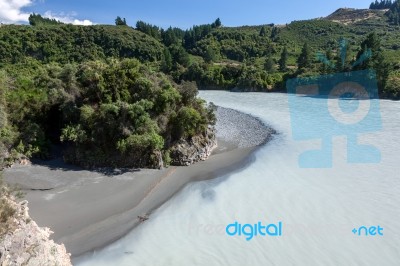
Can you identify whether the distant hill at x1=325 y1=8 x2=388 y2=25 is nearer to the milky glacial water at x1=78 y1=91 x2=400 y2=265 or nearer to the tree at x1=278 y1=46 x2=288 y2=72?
the tree at x1=278 y1=46 x2=288 y2=72

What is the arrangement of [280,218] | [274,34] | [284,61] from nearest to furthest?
1. [280,218]
2. [284,61]
3. [274,34]

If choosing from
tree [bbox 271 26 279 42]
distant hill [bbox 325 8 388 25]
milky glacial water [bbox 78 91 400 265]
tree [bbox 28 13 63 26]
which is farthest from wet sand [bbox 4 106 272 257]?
distant hill [bbox 325 8 388 25]

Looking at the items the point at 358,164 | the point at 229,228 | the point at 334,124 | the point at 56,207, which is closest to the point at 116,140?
the point at 56,207

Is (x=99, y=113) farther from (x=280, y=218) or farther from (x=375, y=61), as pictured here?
(x=375, y=61)

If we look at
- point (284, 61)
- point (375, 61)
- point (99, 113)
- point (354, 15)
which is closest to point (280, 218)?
point (99, 113)

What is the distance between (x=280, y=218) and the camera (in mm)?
12672

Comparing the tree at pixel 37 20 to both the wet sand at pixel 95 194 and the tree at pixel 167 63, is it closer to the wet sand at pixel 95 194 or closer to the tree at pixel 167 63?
the tree at pixel 167 63

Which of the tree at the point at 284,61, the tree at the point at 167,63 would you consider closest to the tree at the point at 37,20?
the tree at the point at 167,63

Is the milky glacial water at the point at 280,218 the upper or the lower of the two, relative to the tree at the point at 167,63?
lower

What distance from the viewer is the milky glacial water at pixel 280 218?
10297 mm

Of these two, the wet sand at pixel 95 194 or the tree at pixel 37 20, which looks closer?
the wet sand at pixel 95 194

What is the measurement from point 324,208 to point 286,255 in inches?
158

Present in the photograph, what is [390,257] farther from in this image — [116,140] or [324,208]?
[116,140]

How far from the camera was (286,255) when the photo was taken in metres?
10.4
